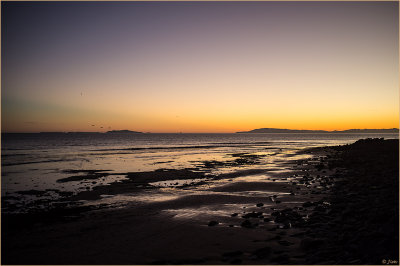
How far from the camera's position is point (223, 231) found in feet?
30.5

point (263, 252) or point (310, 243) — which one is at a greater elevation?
point (310, 243)

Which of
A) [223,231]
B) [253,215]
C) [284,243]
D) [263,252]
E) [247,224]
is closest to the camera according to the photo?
[263,252]

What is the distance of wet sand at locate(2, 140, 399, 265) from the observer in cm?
707

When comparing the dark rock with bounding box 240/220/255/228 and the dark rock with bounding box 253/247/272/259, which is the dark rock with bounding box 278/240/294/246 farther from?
the dark rock with bounding box 240/220/255/228

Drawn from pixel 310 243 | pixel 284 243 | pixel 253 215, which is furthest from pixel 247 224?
pixel 310 243

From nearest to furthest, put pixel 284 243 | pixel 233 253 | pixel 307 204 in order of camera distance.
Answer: pixel 233 253 → pixel 284 243 → pixel 307 204

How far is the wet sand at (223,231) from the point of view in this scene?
23.2 feet

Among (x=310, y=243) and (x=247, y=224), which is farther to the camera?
(x=247, y=224)

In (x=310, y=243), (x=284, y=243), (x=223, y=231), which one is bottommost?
Result: (x=223, y=231)

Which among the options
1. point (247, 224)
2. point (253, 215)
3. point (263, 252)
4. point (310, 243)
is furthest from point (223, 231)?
point (310, 243)

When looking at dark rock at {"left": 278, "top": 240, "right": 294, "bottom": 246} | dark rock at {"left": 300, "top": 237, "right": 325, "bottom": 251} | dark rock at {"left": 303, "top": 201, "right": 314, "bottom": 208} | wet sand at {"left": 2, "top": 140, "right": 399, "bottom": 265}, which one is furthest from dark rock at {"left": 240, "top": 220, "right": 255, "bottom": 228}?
dark rock at {"left": 303, "top": 201, "right": 314, "bottom": 208}

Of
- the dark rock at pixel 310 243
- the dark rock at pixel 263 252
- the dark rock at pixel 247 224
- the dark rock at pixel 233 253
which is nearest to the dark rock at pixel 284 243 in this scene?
the dark rock at pixel 310 243

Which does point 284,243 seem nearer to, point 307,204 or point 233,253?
point 233,253

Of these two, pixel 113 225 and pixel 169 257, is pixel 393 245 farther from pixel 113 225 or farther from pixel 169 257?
pixel 113 225
